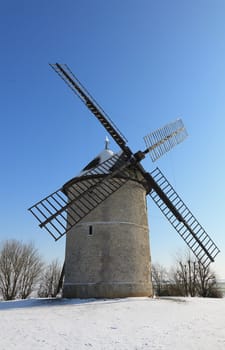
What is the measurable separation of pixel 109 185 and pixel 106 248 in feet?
10.3

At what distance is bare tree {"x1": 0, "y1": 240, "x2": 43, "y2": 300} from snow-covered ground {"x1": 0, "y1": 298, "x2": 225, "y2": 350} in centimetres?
2068

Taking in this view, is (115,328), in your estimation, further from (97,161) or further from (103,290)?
(97,161)

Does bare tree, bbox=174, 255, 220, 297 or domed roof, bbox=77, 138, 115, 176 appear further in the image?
bare tree, bbox=174, 255, 220, 297

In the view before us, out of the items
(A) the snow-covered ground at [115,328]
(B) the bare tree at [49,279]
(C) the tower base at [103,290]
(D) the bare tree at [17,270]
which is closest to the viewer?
(A) the snow-covered ground at [115,328]

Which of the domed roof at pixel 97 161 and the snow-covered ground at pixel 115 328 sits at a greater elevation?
the domed roof at pixel 97 161

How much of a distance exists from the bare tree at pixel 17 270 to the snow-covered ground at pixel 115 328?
20683mm

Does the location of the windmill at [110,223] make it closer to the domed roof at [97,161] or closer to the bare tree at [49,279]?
the domed roof at [97,161]

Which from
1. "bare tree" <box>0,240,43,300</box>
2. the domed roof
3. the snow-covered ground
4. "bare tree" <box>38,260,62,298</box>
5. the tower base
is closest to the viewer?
the snow-covered ground

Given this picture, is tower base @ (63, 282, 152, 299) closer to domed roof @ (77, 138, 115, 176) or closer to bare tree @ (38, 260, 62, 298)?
domed roof @ (77, 138, 115, 176)

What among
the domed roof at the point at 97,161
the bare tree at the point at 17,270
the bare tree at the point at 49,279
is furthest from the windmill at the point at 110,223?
the bare tree at the point at 49,279

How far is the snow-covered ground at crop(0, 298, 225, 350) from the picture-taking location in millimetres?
6367

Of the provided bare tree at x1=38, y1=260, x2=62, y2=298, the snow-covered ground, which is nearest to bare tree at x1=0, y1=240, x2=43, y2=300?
bare tree at x1=38, y1=260, x2=62, y2=298

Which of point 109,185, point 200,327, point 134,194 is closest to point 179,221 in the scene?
point 134,194

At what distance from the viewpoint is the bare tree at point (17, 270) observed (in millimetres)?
29469
